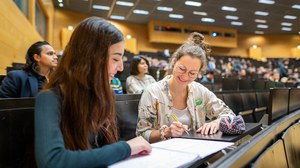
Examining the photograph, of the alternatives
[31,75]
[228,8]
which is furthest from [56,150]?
[228,8]

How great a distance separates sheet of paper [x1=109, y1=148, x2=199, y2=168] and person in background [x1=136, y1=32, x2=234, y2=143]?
0.62 m

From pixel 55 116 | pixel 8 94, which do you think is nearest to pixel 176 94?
pixel 55 116

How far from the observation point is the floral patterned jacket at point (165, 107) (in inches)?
61.4

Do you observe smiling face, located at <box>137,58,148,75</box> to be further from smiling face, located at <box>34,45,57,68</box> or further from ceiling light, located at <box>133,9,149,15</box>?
A: ceiling light, located at <box>133,9,149,15</box>

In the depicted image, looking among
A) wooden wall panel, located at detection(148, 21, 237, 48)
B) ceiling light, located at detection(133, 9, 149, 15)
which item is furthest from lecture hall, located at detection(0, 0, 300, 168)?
wooden wall panel, located at detection(148, 21, 237, 48)

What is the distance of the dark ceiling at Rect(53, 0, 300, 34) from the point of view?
10188 millimetres

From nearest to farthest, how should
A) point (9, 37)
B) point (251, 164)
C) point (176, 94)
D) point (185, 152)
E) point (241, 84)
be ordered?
1. point (251, 164)
2. point (185, 152)
3. point (176, 94)
4. point (9, 37)
5. point (241, 84)

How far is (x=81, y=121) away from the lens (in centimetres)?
91

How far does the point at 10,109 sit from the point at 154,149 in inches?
24.6

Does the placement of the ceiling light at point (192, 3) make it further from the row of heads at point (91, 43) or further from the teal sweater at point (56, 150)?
the teal sweater at point (56, 150)

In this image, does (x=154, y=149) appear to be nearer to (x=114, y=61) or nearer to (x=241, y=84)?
(x=114, y=61)

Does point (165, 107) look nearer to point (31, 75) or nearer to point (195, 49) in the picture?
point (195, 49)

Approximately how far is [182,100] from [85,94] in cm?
90

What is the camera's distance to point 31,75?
213cm
